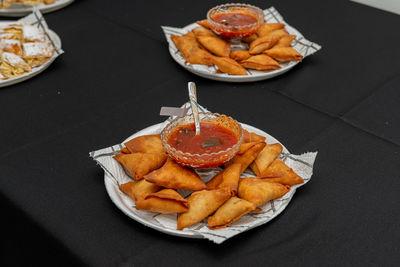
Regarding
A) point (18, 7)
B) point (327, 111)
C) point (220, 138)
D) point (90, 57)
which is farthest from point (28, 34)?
point (327, 111)

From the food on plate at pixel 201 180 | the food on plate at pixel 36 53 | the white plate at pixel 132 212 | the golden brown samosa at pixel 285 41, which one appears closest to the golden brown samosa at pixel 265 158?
the food on plate at pixel 201 180

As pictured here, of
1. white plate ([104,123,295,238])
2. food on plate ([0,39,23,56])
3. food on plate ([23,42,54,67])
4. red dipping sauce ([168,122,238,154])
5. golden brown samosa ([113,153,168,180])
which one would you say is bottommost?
white plate ([104,123,295,238])

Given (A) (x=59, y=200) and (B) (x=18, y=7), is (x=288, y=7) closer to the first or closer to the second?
(B) (x=18, y=7)

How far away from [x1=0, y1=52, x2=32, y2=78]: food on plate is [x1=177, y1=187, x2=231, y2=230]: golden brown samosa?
2.83 feet

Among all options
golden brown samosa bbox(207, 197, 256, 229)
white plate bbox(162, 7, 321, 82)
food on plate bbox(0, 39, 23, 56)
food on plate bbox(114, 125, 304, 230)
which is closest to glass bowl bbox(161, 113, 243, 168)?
food on plate bbox(114, 125, 304, 230)

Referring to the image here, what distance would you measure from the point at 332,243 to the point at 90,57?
3.61 feet

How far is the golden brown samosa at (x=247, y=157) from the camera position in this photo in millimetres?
1003

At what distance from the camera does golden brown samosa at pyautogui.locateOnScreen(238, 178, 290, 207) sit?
90 cm

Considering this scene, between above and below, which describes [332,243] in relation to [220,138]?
below

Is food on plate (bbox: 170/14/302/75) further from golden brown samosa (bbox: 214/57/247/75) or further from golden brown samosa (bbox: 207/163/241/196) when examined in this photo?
golden brown samosa (bbox: 207/163/241/196)

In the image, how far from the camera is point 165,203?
874 millimetres

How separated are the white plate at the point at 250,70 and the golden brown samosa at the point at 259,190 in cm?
54

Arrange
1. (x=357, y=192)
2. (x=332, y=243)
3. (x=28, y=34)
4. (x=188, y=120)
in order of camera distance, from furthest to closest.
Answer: (x=28, y=34) → (x=188, y=120) → (x=357, y=192) → (x=332, y=243)

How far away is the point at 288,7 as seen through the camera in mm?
1919
